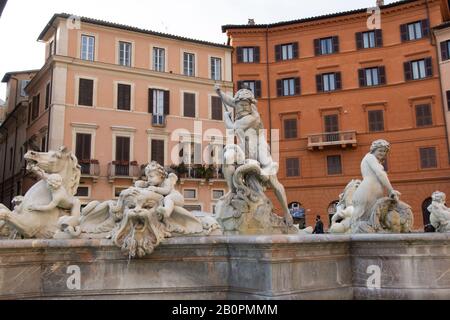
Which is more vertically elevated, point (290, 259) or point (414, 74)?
point (414, 74)

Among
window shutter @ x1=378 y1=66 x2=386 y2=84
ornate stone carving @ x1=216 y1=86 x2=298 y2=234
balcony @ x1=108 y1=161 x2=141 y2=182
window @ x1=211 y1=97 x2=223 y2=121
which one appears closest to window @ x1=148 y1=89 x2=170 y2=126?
window @ x1=211 y1=97 x2=223 y2=121

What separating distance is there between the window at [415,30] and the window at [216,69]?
13364 millimetres

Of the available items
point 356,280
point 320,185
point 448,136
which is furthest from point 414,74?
point 356,280

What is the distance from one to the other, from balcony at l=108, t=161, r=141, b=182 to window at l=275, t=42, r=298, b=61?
13967 mm

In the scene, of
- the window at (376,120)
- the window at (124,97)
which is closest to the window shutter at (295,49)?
the window at (376,120)

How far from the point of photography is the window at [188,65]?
110ft

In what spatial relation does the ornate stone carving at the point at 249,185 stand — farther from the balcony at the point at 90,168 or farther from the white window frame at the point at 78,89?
the white window frame at the point at 78,89

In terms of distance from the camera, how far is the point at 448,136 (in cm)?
2978

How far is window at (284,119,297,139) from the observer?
110ft

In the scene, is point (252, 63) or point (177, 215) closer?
point (177, 215)

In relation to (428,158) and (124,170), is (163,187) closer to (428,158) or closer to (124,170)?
(124,170)
